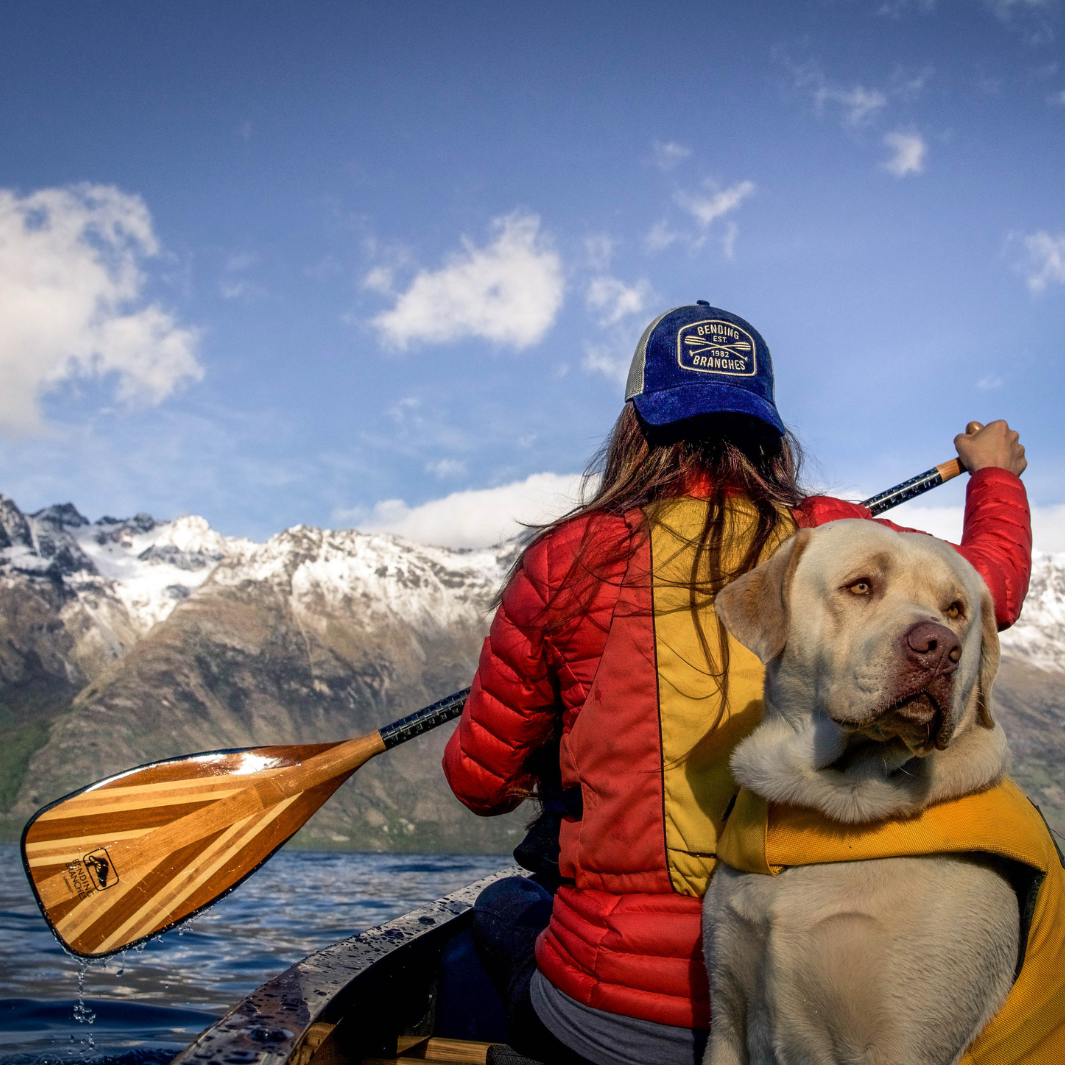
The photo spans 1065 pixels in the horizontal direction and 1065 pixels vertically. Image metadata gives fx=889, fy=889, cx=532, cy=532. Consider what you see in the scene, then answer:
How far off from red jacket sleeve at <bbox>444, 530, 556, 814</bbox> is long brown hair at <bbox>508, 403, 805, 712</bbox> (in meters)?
0.11

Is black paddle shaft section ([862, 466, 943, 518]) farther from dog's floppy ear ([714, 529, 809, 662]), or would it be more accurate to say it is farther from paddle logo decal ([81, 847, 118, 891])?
paddle logo decal ([81, 847, 118, 891])

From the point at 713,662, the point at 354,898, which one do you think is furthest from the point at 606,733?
the point at 354,898

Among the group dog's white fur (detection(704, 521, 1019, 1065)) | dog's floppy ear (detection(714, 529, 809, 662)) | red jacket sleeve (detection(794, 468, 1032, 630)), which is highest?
red jacket sleeve (detection(794, 468, 1032, 630))

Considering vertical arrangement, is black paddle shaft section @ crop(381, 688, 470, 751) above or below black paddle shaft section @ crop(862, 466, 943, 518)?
below

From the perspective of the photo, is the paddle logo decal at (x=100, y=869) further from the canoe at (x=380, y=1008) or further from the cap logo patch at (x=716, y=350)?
the cap logo patch at (x=716, y=350)

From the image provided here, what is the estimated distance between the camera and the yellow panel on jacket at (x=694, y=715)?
2809 millimetres

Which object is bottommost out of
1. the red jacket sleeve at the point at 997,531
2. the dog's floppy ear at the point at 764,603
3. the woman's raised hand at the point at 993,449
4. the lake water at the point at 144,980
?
the lake water at the point at 144,980

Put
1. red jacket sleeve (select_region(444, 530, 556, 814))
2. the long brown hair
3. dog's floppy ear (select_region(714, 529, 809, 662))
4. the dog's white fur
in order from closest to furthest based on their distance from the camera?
the dog's white fur, dog's floppy ear (select_region(714, 529, 809, 662)), the long brown hair, red jacket sleeve (select_region(444, 530, 556, 814))

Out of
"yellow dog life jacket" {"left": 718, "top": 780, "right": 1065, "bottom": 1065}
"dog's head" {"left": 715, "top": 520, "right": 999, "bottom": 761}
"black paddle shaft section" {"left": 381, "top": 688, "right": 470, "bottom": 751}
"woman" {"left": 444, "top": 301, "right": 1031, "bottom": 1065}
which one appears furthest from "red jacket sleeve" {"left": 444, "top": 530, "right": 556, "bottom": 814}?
"black paddle shaft section" {"left": 381, "top": 688, "right": 470, "bottom": 751}

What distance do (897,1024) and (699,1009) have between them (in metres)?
0.84

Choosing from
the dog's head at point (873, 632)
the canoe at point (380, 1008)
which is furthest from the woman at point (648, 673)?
the canoe at point (380, 1008)

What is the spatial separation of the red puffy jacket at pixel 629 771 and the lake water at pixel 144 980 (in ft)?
12.7

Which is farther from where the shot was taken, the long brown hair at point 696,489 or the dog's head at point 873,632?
the long brown hair at point 696,489

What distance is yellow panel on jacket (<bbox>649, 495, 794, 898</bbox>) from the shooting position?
9.21 ft
